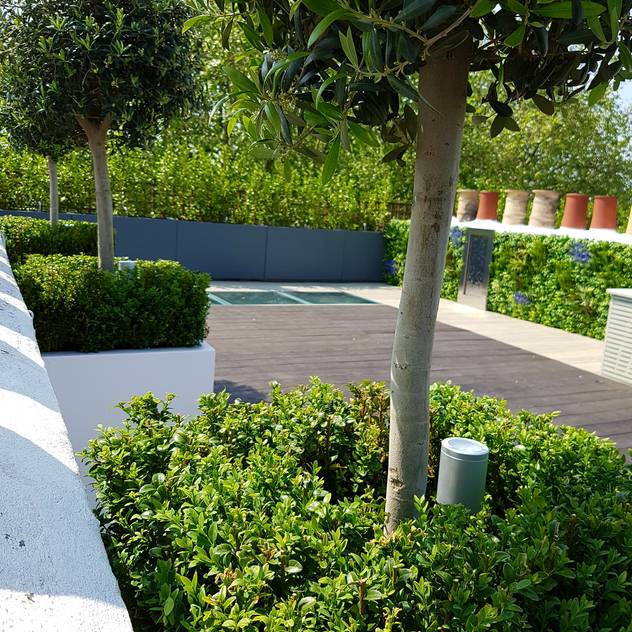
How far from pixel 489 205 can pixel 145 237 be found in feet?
23.1

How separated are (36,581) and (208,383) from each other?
11.7 feet

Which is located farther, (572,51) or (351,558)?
(572,51)

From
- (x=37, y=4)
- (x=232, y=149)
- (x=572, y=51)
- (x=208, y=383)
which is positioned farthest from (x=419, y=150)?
(x=232, y=149)

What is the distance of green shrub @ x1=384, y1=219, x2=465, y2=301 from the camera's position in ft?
41.9

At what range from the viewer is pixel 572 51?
191 cm

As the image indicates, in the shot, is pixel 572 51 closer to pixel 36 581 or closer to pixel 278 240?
pixel 36 581

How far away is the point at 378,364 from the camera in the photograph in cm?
766

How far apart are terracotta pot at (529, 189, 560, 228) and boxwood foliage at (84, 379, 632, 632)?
31.4 ft

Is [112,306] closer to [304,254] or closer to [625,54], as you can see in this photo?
[625,54]

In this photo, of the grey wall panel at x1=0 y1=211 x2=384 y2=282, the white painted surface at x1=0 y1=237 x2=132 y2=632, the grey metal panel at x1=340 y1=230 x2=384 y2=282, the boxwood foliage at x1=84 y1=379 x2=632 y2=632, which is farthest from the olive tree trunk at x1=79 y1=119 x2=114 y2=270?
the grey metal panel at x1=340 y1=230 x2=384 y2=282

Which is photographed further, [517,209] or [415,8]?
[517,209]

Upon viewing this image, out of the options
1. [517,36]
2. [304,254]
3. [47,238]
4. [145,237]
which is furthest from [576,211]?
[517,36]

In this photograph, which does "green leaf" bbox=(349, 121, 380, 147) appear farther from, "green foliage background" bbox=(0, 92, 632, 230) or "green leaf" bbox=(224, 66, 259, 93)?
"green foliage background" bbox=(0, 92, 632, 230)

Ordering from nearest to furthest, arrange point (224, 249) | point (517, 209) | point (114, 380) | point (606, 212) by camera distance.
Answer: point (114, 380), point (606, 212), point (517, 209), point (224, 249)
